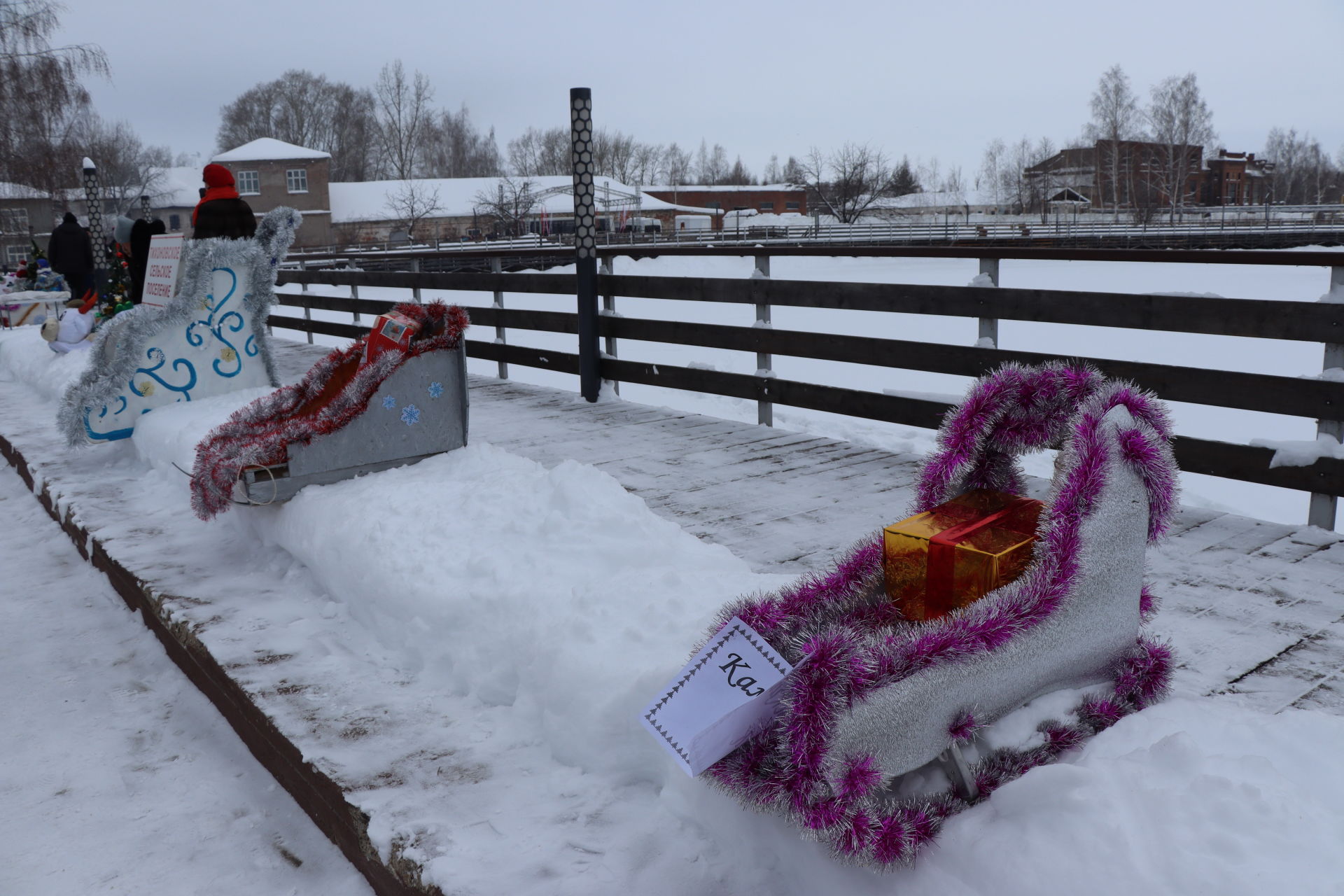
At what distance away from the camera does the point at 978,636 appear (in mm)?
1850

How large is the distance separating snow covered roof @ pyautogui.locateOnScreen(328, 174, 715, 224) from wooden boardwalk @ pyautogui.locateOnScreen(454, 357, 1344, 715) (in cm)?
6196

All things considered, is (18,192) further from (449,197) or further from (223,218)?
(449,197)

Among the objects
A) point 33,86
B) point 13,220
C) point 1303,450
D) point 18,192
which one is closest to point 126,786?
point 1303,450

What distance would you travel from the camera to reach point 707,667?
1.84m

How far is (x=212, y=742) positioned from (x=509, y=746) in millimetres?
1069

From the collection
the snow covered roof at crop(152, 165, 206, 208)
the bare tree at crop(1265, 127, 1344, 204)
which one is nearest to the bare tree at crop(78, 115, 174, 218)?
the snow covered roof at crop(152, 165, 206, 208)

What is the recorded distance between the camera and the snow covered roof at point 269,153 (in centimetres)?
6675

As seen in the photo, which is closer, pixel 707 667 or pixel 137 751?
pixel 707 667

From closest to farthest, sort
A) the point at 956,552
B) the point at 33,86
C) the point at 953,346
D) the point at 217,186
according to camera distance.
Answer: the point at 956,552, the point at 953,346, the point at 217,186, the point at 33,86

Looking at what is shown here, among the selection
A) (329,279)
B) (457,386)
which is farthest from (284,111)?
(457,386)

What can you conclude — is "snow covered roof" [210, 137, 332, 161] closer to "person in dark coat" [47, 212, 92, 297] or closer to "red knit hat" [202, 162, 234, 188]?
"person in dark coat" [47, 212, 92, 297]

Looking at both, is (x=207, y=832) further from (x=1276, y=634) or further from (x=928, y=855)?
(x=1276, y=634)

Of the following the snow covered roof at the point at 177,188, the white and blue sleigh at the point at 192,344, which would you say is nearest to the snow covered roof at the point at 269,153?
the snow covered roof at the point at 177,188

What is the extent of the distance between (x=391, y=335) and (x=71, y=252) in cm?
1228
